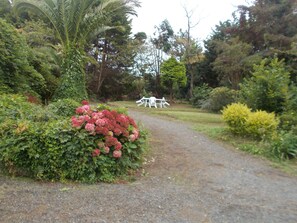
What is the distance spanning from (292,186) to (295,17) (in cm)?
1363

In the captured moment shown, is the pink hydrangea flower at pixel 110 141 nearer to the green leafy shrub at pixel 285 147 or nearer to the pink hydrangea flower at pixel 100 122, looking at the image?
the pink hydrangea flower at pixel 100 122

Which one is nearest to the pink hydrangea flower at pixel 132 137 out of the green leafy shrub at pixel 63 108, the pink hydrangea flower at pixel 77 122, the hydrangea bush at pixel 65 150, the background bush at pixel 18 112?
the hydrangea bush at pixel 65 150

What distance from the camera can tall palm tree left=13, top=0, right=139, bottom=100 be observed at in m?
9.70

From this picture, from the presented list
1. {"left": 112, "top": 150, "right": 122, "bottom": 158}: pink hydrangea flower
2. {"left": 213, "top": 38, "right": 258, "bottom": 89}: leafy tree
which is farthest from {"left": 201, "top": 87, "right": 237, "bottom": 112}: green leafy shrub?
{"left": 112, "top": 150, "right": 122, "bottom": 158}: pink hydrangea flower

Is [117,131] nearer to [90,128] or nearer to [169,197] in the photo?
[90,128]

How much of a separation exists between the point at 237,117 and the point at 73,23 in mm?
6566

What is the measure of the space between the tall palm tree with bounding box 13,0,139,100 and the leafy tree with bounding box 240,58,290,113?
17.9 feet

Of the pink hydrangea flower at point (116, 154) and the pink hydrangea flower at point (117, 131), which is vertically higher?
the pink hydrangea flower at point (117, 131)

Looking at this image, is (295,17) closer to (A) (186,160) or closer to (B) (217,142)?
(B) (217,142)

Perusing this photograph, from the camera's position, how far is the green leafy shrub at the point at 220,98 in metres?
15.1

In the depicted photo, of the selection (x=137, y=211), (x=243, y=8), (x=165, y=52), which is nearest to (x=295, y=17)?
(x=243, y=8)

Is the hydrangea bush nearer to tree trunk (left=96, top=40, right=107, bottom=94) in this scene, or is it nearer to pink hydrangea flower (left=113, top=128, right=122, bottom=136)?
pink hydrangea flower (left=113, top=128, right=122, bottom=136)

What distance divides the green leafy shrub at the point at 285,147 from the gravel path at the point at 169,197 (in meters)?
0.97

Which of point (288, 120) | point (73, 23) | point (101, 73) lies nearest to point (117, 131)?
point (288, 120)
